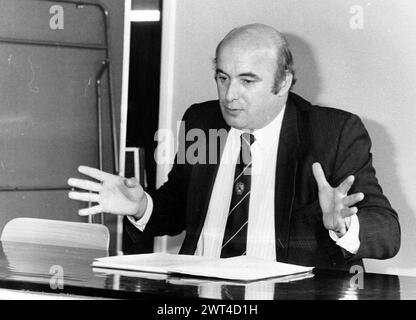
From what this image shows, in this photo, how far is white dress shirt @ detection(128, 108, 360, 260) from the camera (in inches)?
78.6

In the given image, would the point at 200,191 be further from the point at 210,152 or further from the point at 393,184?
the point at 393,184

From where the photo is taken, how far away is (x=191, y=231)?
6.79ft

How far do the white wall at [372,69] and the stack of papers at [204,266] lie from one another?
100cm

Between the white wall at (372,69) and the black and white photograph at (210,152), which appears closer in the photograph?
the black and white photograph at (210,152)

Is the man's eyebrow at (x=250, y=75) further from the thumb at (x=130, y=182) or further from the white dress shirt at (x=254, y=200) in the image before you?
the thumb at (x=130, y=182)

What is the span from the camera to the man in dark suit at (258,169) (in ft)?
6.43

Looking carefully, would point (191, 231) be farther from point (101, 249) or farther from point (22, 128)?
point (22, 128)

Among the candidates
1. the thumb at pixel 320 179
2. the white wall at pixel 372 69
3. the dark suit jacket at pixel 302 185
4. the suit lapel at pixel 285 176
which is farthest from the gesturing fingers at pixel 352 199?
the white wall at pixel 372 69

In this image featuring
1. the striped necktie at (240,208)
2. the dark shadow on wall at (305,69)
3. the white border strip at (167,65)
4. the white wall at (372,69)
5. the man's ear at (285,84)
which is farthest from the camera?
the white border strip at (167,65)

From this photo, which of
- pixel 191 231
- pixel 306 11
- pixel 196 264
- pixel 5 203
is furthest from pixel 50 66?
pixel 196 264

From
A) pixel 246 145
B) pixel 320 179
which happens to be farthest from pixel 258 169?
pixel 320 179

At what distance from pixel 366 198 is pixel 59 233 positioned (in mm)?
805

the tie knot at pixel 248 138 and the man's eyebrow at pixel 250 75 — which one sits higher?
the man's eyebrow at pixel 250 75

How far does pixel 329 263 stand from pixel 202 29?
119 cm
